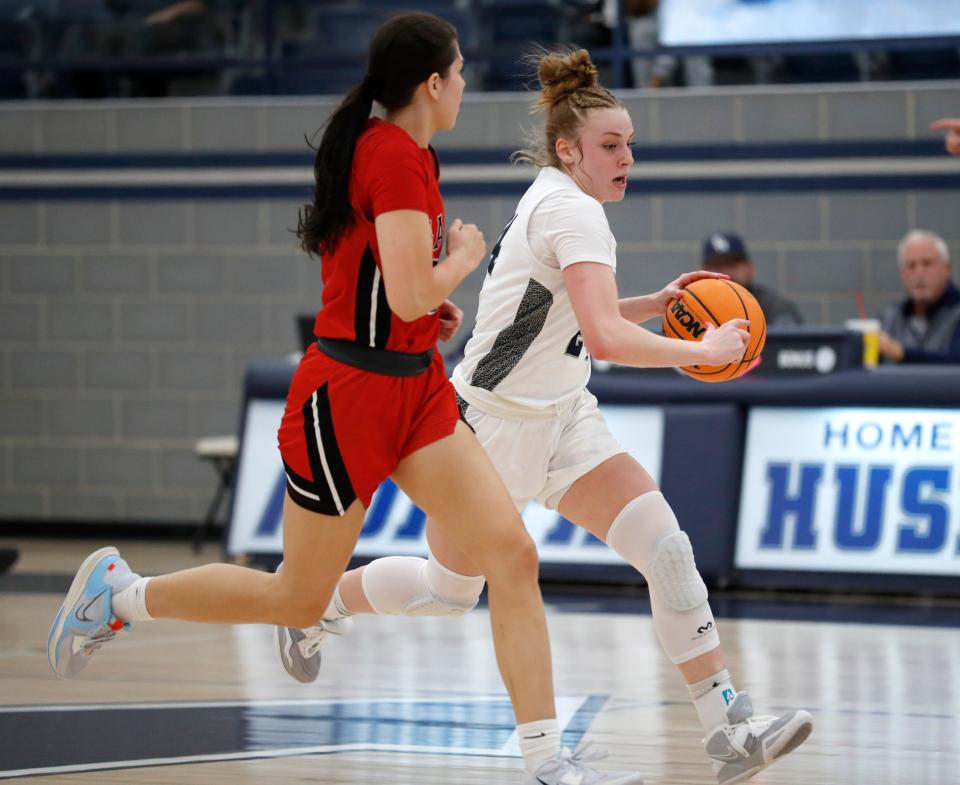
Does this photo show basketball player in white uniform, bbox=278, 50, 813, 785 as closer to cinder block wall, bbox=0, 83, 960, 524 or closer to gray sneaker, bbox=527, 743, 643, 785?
gray sneaker, bbox=527, 743, 643, 785

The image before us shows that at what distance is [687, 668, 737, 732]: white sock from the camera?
3.79 m

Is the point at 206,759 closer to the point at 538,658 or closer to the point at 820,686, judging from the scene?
the point at 538,658

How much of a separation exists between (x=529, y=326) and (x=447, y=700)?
1.56 m

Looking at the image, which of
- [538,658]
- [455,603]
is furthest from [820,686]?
[538,658]

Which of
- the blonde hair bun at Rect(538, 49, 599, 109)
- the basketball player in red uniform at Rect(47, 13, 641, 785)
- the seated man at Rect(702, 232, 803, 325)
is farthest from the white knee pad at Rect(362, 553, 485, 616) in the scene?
the seated man at Rect(702, 232, 803, 325)

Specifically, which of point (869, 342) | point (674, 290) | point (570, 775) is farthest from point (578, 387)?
point (869, 342)

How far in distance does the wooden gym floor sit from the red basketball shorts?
0.86 meters

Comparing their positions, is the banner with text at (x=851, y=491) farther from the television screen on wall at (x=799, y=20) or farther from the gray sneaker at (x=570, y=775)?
the gray sneaker at (x=570, y=775)

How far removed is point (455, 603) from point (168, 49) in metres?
7.05

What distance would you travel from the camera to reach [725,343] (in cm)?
367

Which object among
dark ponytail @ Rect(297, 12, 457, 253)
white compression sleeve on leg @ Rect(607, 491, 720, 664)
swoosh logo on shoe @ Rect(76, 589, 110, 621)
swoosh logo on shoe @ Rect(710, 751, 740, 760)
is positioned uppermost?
dark ponytail @ Rect(297, 12, 457, 253)

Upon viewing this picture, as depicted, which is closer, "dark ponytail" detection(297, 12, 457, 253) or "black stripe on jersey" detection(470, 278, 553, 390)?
"dark ponytail" detection(297, 12, 457, 253)

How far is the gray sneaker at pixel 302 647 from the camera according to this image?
4492 mm

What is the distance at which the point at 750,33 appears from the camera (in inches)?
373
